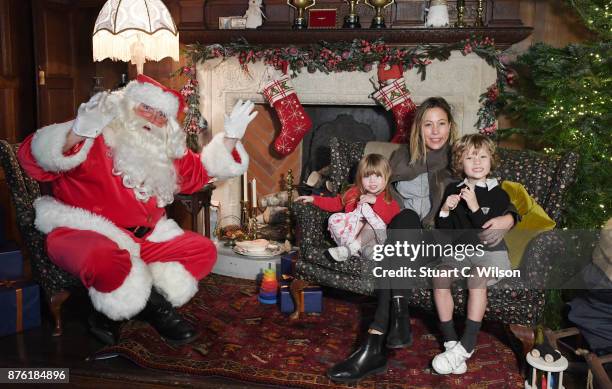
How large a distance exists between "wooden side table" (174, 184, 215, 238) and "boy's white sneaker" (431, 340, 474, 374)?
2.11 metres

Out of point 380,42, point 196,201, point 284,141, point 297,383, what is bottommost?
point 297,383

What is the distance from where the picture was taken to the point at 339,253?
3176mm

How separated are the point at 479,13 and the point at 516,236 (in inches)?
80.1

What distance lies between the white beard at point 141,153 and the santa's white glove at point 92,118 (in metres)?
0.18

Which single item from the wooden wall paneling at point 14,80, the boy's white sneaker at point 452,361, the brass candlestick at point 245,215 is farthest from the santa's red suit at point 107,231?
the wooden wall paneling at point 14,80

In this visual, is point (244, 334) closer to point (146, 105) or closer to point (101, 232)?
point (101, 232)

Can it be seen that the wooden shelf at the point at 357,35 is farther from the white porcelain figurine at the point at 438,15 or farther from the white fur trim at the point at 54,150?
the white fur trim at the point at 54,150

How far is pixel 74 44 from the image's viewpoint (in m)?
5.50

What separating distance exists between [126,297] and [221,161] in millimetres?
907

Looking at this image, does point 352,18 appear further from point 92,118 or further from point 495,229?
point 92,118

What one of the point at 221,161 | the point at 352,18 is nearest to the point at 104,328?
the point at 221,161

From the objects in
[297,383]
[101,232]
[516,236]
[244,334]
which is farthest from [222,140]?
[516,236]

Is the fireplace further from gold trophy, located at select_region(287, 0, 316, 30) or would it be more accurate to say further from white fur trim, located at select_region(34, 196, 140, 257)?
white fur trim, located at select_region(34, 196, 140, 257)

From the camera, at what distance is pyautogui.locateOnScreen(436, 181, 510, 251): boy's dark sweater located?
294cm
